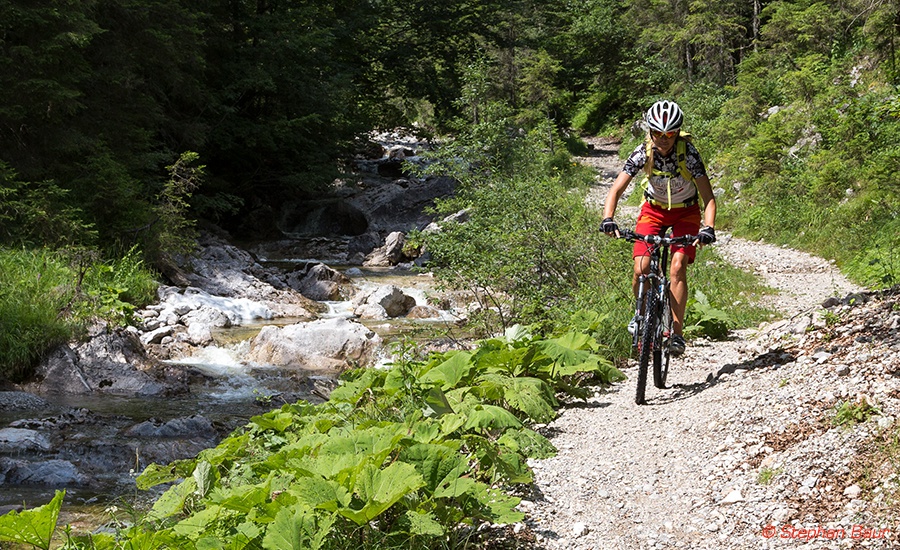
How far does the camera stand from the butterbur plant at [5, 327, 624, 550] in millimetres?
3084

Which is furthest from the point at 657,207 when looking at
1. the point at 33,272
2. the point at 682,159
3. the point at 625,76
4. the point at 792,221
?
the point at 625,76

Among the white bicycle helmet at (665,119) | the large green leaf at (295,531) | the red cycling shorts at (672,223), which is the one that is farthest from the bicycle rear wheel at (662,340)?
the large green leaf at (295,531)

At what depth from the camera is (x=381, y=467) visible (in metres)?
3.51

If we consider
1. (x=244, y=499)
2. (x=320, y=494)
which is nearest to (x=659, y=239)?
(x=320, y=494)

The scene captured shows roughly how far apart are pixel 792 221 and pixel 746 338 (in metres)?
7.88

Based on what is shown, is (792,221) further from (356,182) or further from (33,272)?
(356,182)

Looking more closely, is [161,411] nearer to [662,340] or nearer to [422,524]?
[662,340]

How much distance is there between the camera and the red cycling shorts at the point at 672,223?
5.41 m

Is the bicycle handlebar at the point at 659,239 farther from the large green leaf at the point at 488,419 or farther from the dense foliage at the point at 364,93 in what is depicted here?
the dense foliage at the point at 364,93

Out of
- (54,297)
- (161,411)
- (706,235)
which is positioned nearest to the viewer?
(706,235)

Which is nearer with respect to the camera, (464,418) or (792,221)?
(464,418)

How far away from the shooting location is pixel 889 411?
373 centimetres

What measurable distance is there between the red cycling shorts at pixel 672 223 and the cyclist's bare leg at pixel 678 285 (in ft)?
0.17

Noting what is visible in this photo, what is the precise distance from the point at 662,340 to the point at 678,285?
0.41m
